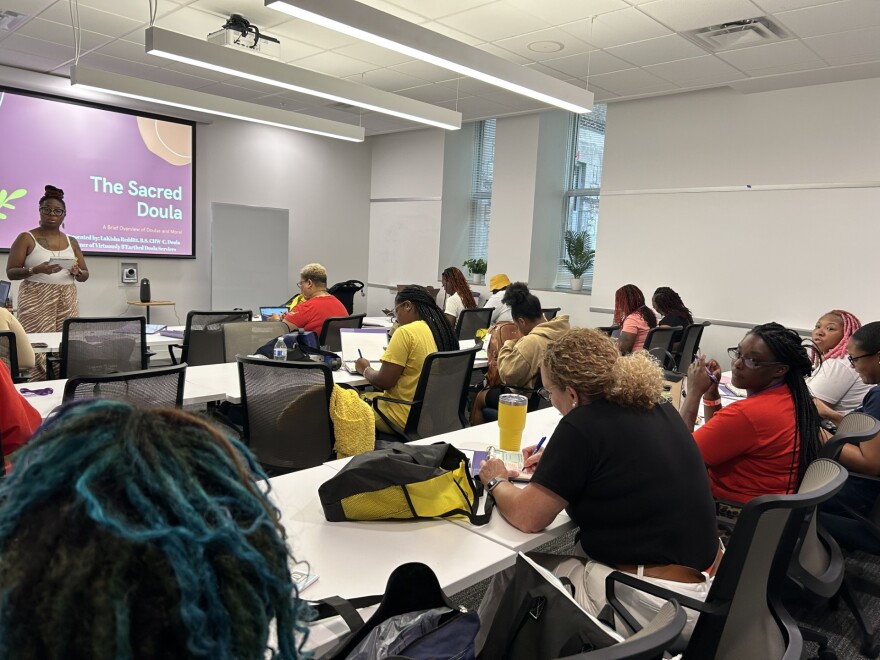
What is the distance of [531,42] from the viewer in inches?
199

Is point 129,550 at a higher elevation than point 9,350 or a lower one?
higher

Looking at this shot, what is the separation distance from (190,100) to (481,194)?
5.18 meters

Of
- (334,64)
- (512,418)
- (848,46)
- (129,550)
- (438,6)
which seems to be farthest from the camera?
(334,64)

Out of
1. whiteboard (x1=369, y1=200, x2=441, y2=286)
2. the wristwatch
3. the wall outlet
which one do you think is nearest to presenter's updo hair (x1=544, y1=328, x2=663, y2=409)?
the wristwatch

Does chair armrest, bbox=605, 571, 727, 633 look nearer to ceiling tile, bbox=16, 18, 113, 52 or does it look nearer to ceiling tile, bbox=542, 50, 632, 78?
ceiling tile, bbox=542, 50, 632, 78

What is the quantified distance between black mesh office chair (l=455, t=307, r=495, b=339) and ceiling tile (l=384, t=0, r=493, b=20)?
2501 millimetres

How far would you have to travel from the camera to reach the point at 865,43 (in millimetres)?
4703

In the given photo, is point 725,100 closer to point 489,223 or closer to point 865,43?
point 865,43

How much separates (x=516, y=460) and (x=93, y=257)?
6.75 m

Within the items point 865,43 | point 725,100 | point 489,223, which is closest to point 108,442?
point 865,43

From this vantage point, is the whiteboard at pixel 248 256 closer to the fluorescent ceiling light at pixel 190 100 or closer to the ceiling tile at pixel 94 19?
the fluorescent ceiling light at pixel 190 100

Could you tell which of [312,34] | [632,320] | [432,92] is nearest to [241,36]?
[312,34]

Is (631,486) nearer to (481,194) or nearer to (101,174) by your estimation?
(101,174)

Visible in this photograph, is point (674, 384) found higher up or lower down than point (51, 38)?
lower down
